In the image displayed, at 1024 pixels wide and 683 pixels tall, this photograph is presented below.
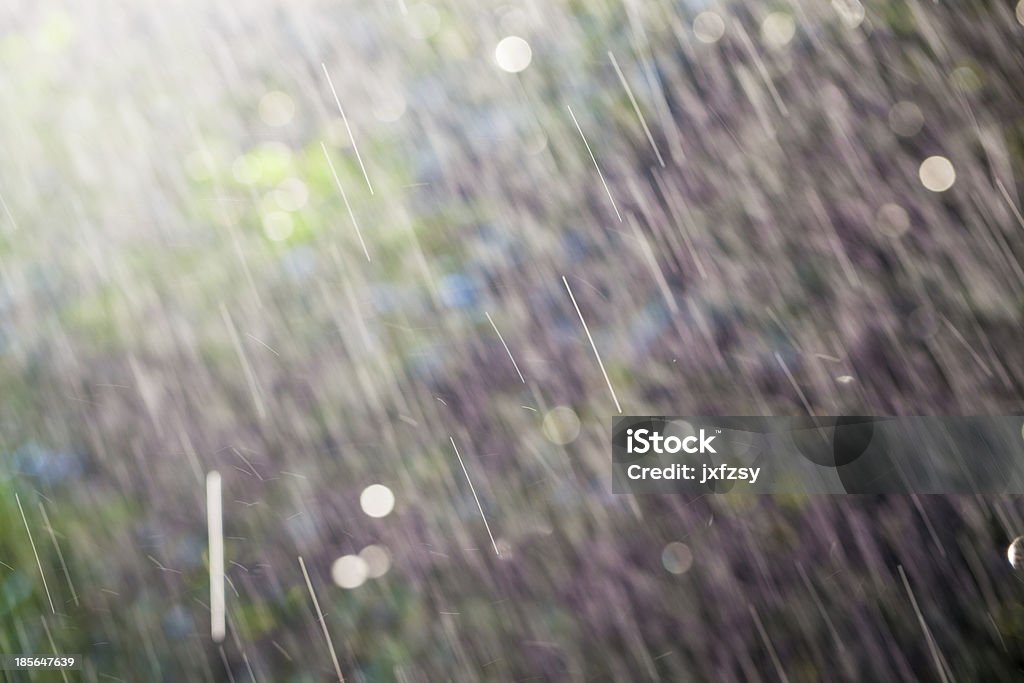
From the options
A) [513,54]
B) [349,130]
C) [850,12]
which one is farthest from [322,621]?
[850,12]

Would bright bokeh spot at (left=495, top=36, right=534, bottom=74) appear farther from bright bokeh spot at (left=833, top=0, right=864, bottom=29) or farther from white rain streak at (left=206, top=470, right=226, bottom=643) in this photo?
white rain streak at (left=206, top=470, right=226, bottom=643)

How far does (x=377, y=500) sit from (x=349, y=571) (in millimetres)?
163

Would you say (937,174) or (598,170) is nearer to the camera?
(937,174)

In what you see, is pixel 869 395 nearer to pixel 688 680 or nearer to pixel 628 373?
pixel 628 373

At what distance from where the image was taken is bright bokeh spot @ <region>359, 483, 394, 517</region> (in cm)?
176

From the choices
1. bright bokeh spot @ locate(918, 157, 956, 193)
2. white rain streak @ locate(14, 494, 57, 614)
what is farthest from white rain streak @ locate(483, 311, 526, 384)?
white rain streak @ locate(14, 494, 57, 614)

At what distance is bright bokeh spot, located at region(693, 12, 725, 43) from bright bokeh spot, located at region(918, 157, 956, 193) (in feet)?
1.59

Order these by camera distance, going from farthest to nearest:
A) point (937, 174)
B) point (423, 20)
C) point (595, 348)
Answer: point (423, 20) < point (595, 348) < point (937, 174)

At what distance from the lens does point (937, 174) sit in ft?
5.19

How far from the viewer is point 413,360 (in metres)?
1.77

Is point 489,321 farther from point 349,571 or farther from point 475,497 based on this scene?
point 349,571

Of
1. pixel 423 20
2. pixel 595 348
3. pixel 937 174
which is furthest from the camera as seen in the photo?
pixel 423 20

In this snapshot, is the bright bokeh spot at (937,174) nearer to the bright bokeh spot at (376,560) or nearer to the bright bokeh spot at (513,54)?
the bright bokeh spot at (513,54)

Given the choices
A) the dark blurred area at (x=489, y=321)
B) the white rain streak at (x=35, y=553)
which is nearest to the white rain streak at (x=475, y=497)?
the dark blurred area at (x=489, y=321)
